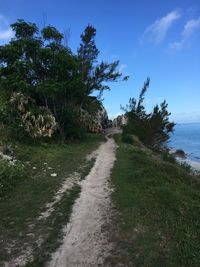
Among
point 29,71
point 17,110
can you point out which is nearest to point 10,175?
point 17,110

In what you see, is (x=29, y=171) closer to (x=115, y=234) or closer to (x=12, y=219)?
(x=12, y=219)

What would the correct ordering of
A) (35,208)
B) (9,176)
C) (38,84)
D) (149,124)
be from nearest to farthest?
(35,208)
(9,176)
(38,84)
(149,124)

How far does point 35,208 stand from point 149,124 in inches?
1088

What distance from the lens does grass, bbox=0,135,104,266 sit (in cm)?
618

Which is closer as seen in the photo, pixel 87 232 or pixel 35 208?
pixel 87 232

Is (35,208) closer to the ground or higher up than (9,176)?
closer to the ground

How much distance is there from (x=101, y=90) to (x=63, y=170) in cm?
2479

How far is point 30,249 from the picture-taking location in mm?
6027

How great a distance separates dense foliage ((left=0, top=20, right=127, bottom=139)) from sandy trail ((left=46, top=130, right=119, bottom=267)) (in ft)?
34.5

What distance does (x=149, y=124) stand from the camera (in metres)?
35.0

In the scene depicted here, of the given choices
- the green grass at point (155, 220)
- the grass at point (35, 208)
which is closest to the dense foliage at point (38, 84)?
the grass at point (35, 208)

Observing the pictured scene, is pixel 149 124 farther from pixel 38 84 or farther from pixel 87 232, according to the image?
pixel 87 232

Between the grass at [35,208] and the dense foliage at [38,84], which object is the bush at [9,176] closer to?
the grass at [35,208]

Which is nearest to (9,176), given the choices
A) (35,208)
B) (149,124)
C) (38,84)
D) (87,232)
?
(35,208)
